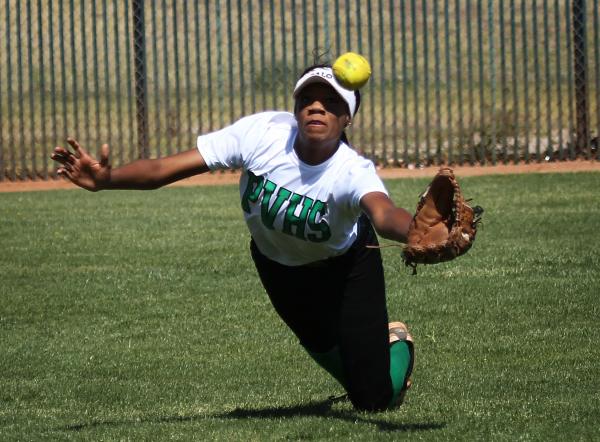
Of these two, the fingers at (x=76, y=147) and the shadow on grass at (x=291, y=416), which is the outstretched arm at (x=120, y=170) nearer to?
the fingers at (x=76, y=147)

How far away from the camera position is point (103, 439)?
17.8ft

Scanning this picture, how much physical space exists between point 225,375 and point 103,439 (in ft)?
4.83

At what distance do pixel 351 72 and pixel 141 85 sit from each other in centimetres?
1042

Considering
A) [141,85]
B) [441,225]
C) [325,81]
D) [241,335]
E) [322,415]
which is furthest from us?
[141,85]

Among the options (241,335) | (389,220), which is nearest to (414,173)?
(241,335)

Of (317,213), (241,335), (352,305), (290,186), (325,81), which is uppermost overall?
(325,81)

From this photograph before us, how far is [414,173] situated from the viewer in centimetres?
1512

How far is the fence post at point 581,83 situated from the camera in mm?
15391

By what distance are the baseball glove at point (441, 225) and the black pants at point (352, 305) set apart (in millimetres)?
840

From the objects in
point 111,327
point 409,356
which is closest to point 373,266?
point 409,356

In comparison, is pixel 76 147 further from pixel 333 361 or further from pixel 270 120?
pixel 333 361

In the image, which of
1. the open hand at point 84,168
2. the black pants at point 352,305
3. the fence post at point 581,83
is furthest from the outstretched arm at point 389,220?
the fence post at point 581,83

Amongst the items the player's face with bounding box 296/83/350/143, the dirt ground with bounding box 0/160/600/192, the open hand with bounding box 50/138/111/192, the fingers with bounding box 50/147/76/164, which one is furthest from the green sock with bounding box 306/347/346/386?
the dirt ground with bounding box 0/160/600/192

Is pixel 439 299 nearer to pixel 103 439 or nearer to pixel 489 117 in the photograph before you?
pixel 103 439
